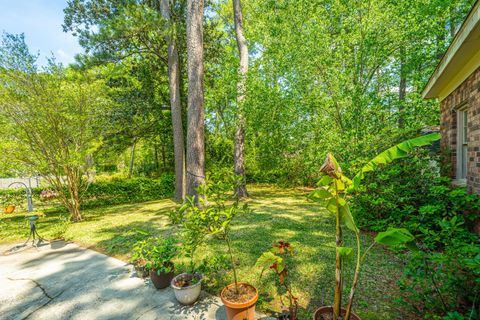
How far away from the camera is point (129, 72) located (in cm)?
1149

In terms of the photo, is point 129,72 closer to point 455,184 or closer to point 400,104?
point 400,104

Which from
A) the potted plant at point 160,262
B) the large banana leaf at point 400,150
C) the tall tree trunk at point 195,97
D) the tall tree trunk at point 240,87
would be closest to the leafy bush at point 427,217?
the large banana leaf at point 400,150

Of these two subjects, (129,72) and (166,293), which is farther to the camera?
(129,72)

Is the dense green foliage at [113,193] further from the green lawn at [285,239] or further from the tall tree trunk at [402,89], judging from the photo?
the tall tree trunk at [402,89]

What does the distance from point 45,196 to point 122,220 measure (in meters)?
4.04

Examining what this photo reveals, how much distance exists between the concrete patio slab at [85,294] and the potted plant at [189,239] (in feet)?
0.61

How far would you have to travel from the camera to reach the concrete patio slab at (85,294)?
2.80 meters

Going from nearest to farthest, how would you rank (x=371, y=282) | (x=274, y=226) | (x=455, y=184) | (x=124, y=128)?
1. (x=371, y=282)
2. (x=455, y=184)
3. (x=274, y=226)
4. (x=124, y=128)

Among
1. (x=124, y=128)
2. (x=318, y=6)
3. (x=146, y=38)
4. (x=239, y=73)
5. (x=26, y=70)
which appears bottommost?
(x=124, y=128)

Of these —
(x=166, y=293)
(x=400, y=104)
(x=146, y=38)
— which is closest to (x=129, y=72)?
(x=146, y=38)

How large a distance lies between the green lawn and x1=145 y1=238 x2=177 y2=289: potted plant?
58 cm

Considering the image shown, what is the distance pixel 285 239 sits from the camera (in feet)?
16.5

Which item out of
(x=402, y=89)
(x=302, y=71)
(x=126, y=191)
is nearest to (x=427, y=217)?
(x=302, y=71)

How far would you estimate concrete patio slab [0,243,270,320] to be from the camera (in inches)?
110
